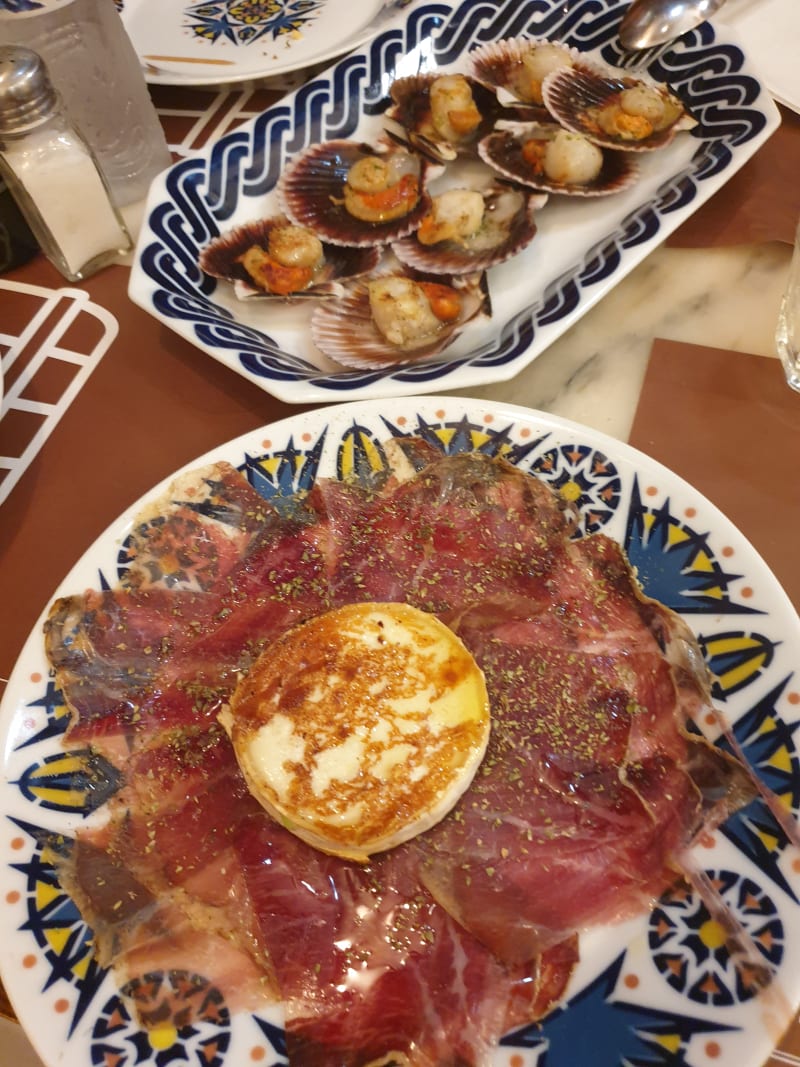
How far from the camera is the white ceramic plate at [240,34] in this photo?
1.86 m

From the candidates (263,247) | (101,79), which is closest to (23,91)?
(101,79)

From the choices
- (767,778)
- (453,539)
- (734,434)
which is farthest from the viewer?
(734,434)

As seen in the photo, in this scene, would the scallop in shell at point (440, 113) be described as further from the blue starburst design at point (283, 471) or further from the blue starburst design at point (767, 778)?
the blue starburst design at point (767, 778)

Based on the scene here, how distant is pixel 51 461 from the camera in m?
1.37

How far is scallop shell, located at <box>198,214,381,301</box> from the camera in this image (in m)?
1.48

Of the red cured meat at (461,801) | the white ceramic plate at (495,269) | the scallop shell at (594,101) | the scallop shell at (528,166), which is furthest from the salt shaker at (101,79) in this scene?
the red cured meat at (461,801)

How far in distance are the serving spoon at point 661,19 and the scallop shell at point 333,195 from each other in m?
0.57

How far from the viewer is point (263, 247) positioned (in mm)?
1568

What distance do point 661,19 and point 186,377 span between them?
1.30m

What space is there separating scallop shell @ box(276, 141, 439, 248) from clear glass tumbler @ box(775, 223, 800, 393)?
26.9 inches

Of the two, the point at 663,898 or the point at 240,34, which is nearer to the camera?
the point at 663,898

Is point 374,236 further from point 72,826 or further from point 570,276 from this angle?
point 72,826

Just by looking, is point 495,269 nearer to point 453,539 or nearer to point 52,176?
point 453,539

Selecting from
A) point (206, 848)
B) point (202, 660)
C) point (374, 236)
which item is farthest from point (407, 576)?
point (374, 236)
